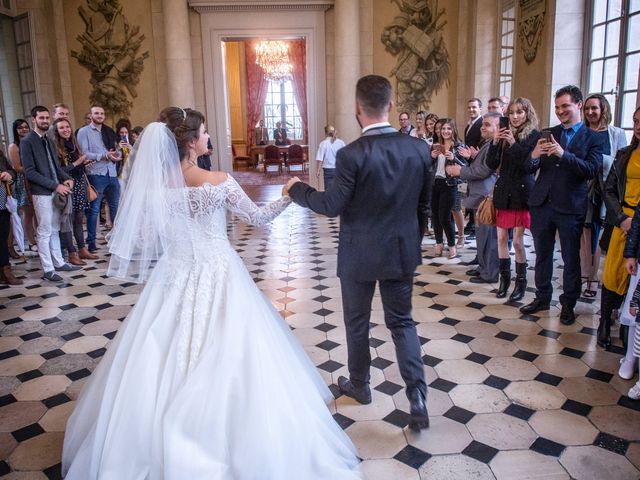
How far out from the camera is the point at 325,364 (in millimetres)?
3852

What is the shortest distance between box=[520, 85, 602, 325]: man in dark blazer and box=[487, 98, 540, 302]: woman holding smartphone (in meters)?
0.15

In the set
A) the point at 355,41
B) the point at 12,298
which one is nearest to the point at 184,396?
the point at 12,298

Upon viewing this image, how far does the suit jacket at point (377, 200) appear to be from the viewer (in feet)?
8.84

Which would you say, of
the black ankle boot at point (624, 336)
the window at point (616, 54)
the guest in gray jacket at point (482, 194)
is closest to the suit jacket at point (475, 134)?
the guest in gray jacket at point (482, 194)

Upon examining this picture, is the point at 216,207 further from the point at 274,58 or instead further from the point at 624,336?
the point at 274,58

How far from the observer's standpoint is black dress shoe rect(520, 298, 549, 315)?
4.70 metres

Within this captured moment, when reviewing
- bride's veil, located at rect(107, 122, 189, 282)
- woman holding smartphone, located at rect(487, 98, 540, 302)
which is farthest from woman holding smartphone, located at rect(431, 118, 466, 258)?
bride's veil, located at rect(107, 122, 189, 282)

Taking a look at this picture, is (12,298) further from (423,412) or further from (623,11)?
(623,11)

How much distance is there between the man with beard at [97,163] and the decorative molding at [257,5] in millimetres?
4971

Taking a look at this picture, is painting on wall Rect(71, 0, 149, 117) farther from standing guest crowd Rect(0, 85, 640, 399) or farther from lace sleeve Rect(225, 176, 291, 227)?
lace sleeve Rect(225, 176, 291, 227)

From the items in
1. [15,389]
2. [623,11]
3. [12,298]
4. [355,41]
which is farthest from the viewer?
[355,41]

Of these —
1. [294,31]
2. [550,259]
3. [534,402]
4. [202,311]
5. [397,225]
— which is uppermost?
[294,31]

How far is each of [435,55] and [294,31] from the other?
309 cm

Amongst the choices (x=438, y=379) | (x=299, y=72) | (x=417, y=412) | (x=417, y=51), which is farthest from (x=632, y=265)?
(x=299, y=72)
